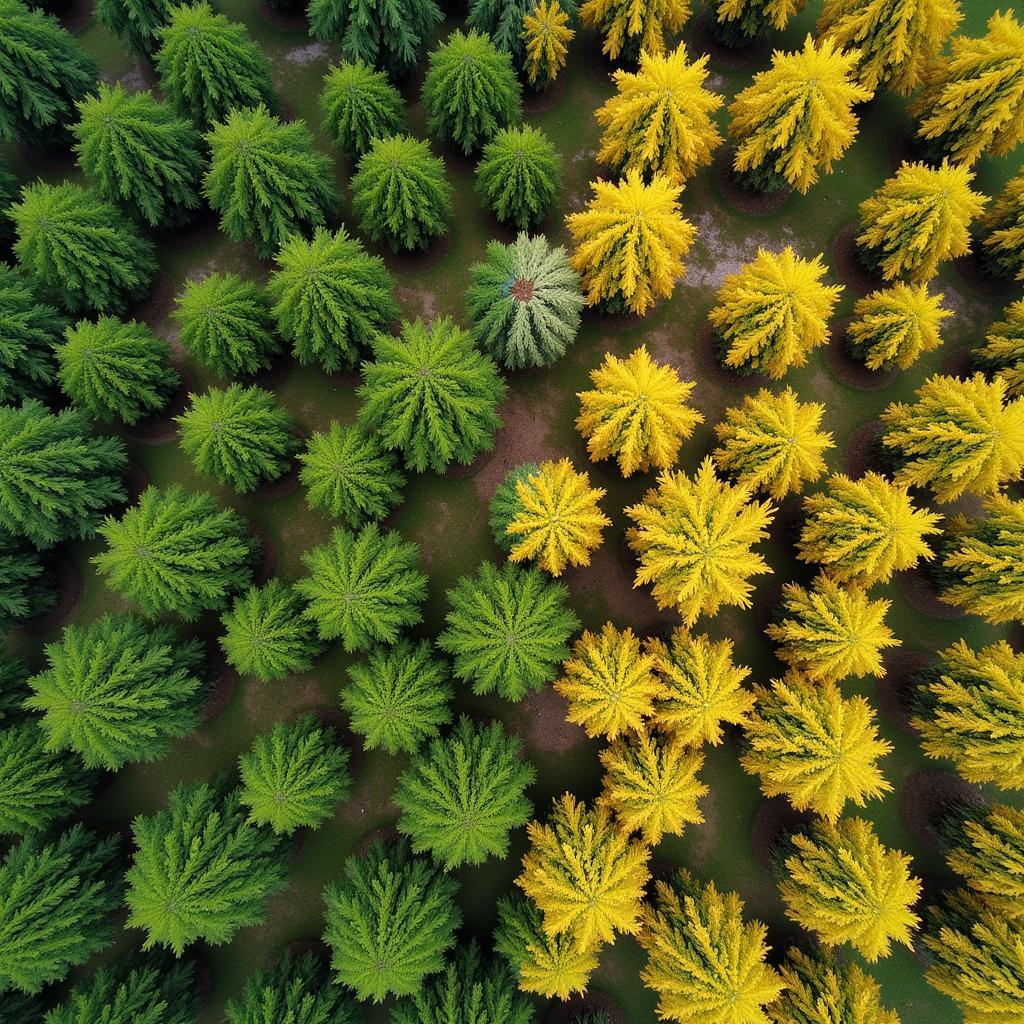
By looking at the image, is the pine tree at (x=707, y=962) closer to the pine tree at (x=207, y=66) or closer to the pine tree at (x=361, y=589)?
the pine tree at (x=361, y=589)

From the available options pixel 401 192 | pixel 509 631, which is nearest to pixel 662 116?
pixel 401 192

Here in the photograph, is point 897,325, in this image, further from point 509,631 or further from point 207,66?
point 207,66

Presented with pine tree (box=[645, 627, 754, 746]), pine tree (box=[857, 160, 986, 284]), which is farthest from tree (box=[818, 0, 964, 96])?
pine tree (box=[645, 627, 754, 746])

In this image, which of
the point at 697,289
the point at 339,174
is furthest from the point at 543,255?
the point at 339,174

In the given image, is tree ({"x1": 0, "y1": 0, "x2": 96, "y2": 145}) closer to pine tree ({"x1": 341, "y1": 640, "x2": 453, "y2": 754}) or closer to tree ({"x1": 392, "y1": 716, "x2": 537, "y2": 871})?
pine tree ({"x1": 341, "y1": 640, "x2": 453, "y2": 754})

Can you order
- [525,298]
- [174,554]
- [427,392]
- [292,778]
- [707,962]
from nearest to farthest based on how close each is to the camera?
[707,962] → [292,778] → [174,554] → [427,392] → [525,298]

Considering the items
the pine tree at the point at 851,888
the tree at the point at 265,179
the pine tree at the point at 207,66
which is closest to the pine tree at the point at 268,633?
the tree at the point at 265,179
